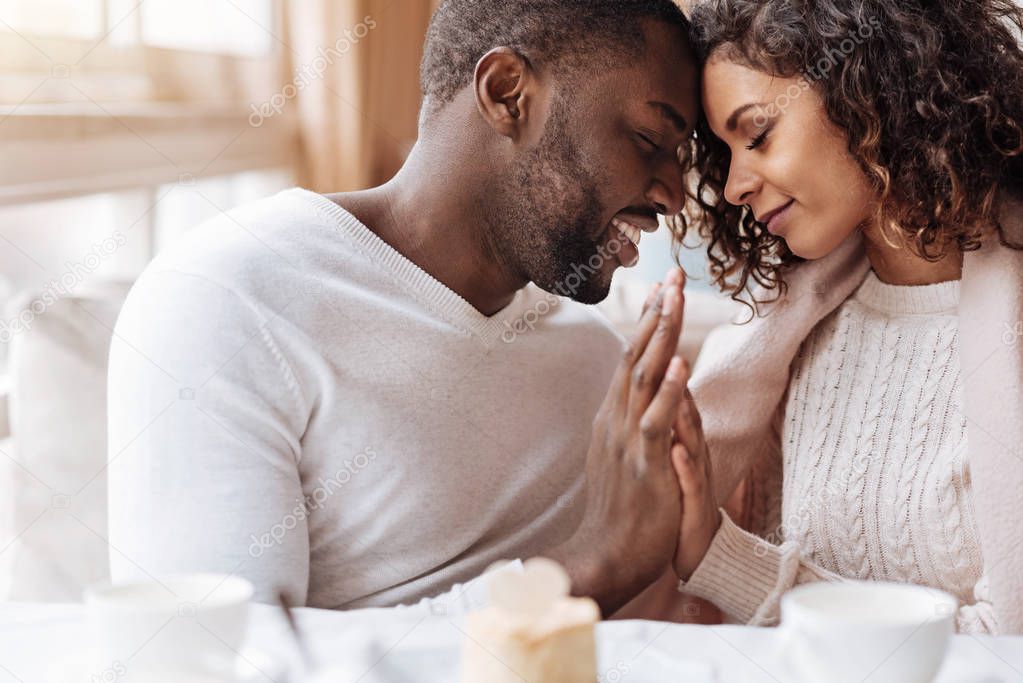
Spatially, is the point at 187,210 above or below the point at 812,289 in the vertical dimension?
below

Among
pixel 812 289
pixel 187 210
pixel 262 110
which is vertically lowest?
pixel 187 210

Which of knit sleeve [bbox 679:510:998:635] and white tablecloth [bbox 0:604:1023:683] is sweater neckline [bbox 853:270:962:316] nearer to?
knit sleeve [bbox 679:510:998:635]

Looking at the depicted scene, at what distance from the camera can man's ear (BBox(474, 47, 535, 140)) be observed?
1234 mm

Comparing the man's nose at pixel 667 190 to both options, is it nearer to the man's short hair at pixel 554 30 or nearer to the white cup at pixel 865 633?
the man's short hair at pixel 554 30

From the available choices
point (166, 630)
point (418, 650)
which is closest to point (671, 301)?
point (418, 650)

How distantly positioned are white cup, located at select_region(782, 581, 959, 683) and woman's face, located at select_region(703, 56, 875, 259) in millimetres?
599

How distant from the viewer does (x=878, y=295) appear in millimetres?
1334

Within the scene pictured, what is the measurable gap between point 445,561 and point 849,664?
64 cm

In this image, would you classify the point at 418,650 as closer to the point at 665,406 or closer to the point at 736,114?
the point at 665,406

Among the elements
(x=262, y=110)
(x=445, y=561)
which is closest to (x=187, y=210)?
(x=262, y=110)

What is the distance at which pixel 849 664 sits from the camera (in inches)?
24.8

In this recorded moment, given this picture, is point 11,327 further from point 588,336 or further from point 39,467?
point 588,336

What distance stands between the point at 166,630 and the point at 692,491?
691 millimetres

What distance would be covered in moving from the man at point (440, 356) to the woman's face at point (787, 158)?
7cm
